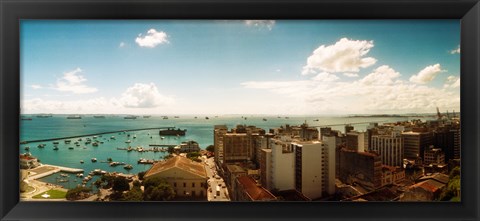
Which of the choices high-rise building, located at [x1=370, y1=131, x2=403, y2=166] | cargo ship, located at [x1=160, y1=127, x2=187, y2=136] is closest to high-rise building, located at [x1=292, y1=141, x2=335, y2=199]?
high-rise building, located at [x1=370, y1=131, x2=403, y2=166]

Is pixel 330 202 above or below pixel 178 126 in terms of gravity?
below

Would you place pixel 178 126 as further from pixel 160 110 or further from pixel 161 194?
pixel 161 194

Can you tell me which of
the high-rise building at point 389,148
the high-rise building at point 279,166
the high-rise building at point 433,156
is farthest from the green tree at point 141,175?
the high-rise building at point 433,156

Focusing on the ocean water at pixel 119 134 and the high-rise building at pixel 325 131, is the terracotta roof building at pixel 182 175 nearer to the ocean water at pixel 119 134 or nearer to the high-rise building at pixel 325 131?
the ocean water at pixel 119 134

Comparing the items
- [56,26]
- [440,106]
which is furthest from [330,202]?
[56,26]

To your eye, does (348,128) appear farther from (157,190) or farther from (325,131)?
(157,190)

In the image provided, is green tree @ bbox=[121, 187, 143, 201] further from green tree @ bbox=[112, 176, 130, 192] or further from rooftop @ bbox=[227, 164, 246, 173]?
rooftop @ bbox=[227, 164, 246, 173]
